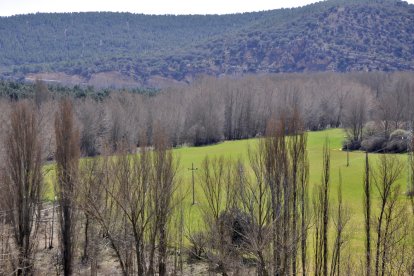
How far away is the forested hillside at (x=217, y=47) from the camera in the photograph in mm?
145375

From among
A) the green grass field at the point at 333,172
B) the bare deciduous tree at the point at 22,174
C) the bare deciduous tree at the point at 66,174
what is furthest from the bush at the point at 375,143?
the bare deciduous tree at the point at 22,174

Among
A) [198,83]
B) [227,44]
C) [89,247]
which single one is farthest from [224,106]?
[227,44]

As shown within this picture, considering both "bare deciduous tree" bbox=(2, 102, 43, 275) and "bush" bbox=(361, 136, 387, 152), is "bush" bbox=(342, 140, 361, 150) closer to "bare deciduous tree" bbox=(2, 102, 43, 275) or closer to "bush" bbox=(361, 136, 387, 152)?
"bush" bbox=(361, 136, 387, 152)

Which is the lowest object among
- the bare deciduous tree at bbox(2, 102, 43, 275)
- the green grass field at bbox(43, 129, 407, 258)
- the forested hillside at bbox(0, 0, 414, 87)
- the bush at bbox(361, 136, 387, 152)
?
the green grass field at bbox(43, 129, 407, 258)

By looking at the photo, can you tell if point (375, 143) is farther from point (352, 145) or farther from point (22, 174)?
point (22, 174)

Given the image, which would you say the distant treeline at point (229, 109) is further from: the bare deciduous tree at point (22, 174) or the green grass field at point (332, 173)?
the bare deciduous tree at point (22, 174)

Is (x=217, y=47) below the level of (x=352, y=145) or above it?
above

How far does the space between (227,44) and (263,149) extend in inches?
5969

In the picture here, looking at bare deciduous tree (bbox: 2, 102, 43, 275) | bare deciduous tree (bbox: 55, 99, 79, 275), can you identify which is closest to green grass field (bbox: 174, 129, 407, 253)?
bare deciduous tree (bbox: 55, 99, 79, 275)

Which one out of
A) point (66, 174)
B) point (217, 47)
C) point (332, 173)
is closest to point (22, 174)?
point (66, 174)

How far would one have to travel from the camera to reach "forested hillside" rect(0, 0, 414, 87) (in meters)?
145

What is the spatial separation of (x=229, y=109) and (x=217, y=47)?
9460cm

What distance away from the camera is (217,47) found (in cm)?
16800

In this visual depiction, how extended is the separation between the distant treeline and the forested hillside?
193ft
